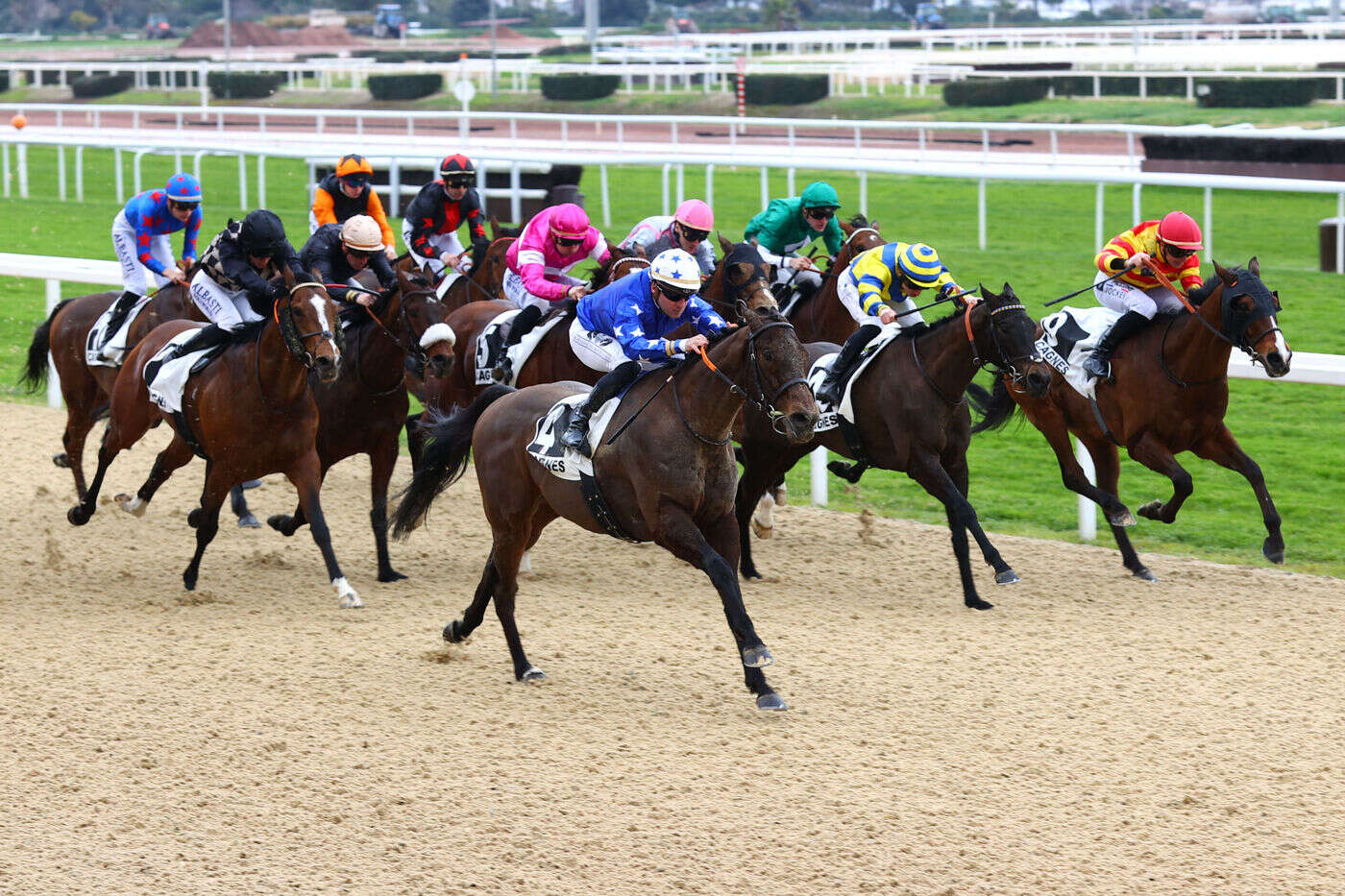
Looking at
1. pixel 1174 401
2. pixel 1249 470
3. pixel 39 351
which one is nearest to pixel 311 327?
pixel 39 351

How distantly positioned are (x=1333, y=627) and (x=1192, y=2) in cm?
6825

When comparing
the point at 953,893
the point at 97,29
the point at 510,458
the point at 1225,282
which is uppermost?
the point at 97,29

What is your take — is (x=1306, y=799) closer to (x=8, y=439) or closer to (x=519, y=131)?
(x=8, y=439)

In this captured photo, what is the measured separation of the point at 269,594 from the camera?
23.2 ft

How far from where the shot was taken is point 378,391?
7.36 metres

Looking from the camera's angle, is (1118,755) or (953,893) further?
(1118,755)

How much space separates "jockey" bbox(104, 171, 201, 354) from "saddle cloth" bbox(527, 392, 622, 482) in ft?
10.6

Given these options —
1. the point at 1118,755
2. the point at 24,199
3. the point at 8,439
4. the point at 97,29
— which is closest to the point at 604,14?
the point at 97,29

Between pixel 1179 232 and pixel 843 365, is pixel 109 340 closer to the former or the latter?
pixel 843 365

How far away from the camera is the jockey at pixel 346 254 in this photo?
7586 millimetres

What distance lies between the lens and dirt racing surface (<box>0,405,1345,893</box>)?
435 centimetres

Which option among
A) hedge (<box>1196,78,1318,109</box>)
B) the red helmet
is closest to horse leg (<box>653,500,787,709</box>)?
the red helmet

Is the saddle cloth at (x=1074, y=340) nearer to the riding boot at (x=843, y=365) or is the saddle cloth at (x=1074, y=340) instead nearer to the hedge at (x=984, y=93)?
the riding boot at (x=843, y=365)

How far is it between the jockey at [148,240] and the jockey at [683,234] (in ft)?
7.09
